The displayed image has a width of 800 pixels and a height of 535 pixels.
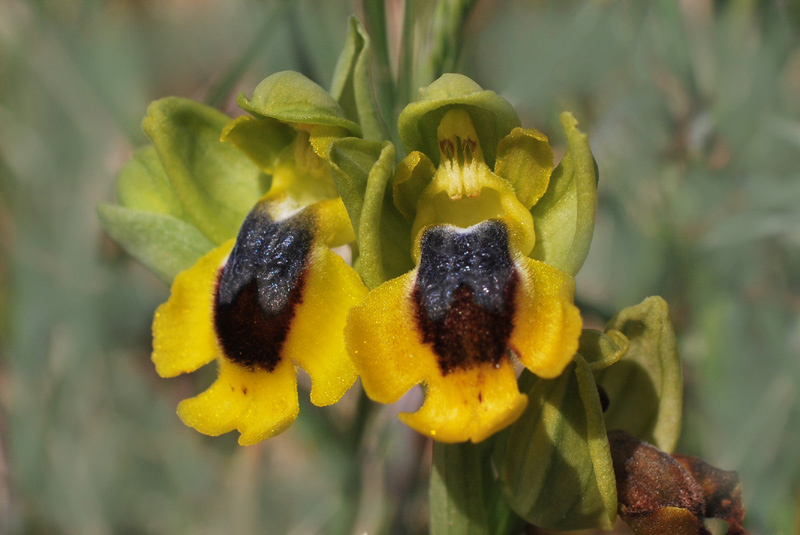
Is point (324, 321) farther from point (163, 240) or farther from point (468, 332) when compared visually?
point (163, 240)

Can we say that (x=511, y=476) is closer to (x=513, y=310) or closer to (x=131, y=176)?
(x=513, y=310)

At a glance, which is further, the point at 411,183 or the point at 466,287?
the point at 411,183

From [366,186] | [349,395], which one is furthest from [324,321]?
[349,395]

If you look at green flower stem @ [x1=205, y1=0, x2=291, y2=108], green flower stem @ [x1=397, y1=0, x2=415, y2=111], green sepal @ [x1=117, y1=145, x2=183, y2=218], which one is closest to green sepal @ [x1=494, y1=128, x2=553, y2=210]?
green flower stem @ [x1=397, y1=0, x2=415, y2=111]

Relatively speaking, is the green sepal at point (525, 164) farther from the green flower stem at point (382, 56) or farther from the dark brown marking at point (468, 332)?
the green flower stem at point (382, 56)

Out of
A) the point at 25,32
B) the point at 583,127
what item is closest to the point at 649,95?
the point at 583,127
